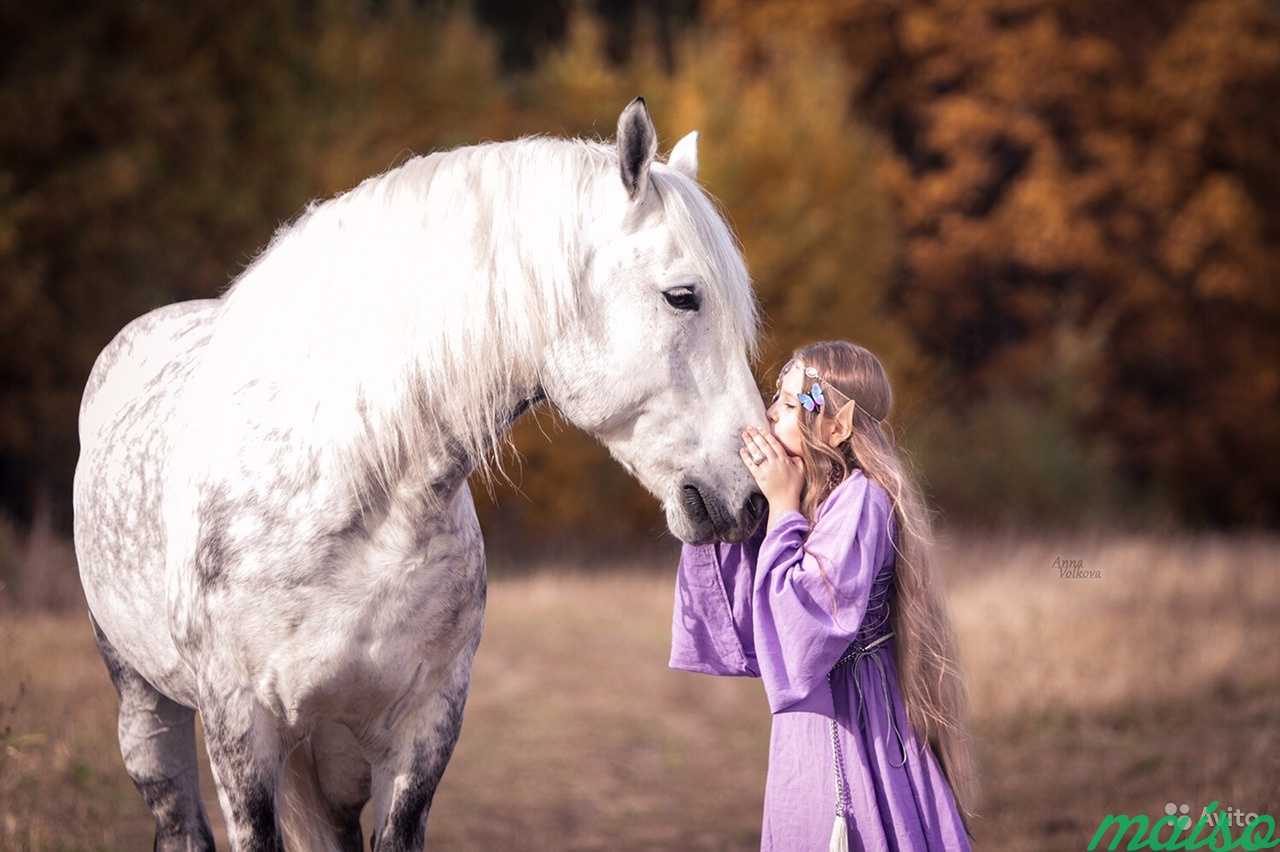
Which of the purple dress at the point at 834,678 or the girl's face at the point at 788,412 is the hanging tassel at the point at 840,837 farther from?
the girl's face at the point at 788,412

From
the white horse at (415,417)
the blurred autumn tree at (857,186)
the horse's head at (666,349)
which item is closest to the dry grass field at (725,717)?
the white horse at (415,417)

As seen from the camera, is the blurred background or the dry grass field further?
the blurred background

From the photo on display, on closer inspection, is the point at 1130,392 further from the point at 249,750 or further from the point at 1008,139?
the point at 249,750

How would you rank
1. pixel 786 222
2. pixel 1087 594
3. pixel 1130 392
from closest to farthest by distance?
pixel 1087 594, pixel 786 222, pixel 1130 392

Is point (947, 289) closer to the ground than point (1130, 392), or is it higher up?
higher up

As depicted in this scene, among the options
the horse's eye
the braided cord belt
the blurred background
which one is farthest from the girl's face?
the blurred background

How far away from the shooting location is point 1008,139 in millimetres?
17953

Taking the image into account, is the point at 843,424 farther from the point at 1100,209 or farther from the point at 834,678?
the point at 1100,209

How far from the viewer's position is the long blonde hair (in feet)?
9.36

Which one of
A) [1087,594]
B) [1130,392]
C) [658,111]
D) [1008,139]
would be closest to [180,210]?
[658,111]

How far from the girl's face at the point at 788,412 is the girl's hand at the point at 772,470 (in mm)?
76

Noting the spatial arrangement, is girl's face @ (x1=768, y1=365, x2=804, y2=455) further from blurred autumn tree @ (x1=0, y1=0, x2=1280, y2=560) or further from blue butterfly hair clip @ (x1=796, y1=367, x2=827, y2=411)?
blurred autumn tree @ (x1=0, y1=0, x2=1280, y2=560)

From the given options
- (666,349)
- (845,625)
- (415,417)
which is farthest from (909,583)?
(415,417)

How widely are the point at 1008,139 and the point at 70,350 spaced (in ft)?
40.0
